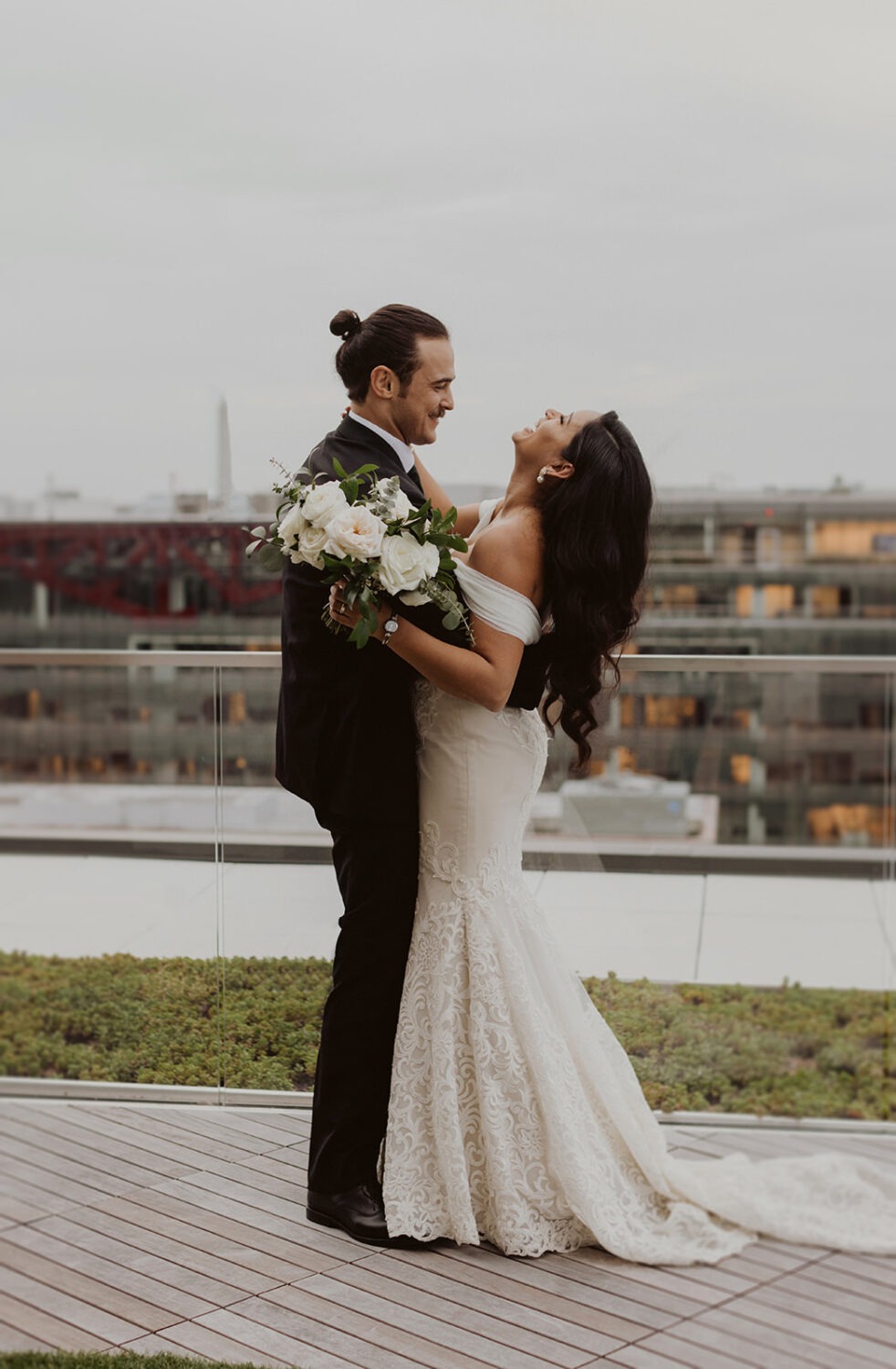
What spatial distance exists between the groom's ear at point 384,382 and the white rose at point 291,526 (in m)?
0.36

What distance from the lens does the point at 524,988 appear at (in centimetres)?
252

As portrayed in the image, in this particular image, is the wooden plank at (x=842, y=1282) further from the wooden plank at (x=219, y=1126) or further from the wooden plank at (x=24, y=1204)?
the wooden plank at (x=24, y=1204)

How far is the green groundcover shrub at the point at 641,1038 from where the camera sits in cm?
318

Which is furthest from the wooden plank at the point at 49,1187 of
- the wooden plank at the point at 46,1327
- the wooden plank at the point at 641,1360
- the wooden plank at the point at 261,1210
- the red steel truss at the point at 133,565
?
the red steel truss at the point at 133,565

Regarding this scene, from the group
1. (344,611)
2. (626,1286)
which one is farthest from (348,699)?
(626,1286)

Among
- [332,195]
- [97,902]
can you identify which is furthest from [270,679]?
[332,195]

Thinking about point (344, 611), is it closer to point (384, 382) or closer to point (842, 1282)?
point (384, 382)

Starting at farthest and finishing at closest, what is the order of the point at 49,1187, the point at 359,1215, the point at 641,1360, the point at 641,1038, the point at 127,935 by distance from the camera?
the point at 127,935 < the point at 641,1038 < the point at 49,1187 < the point at 359,1215 < the point at 641,1360

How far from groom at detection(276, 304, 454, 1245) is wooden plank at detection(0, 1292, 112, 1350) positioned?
542mm

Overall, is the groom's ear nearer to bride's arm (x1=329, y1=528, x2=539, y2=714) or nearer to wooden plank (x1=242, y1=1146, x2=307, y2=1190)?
bride's arm (x1=329, y1=528, x2=539, y2=714)

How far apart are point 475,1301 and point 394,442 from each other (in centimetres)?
152

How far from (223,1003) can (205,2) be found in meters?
30.8

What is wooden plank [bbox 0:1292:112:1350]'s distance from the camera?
217 centimetres

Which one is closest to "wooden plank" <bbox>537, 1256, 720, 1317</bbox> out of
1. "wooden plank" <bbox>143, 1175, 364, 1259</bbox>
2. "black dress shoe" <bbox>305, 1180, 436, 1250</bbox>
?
"black dress shoe" <bbox>305, 1180, 436, 1250</bbox>
